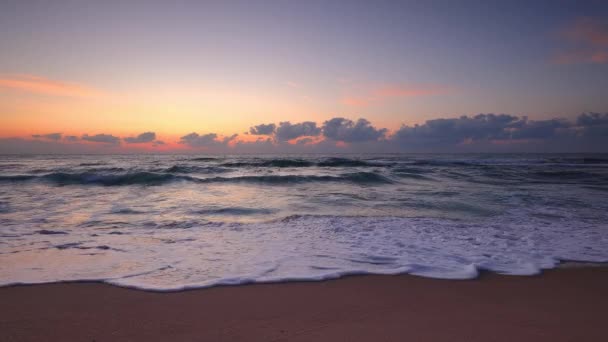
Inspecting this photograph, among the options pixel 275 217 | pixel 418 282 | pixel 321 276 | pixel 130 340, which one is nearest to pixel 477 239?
pixel 418 282

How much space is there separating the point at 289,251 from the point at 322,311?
1.81 meters

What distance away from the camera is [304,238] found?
5.23m

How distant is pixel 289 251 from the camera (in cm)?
450

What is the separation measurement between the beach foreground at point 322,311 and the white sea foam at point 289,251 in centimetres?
28

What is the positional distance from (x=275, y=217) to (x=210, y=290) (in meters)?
3.94

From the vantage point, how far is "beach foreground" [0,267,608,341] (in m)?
2.36

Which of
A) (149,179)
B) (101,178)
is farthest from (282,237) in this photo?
(101,178)

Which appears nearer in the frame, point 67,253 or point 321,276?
point 321,276

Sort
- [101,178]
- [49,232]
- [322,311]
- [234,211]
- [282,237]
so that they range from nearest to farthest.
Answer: [322,311]
[282,237]
[49,232]
[234,211]
[101,178]

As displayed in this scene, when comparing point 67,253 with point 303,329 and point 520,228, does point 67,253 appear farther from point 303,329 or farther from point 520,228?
point 520,228

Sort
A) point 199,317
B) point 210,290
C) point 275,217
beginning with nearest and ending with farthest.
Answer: point 199,317, point 210,290, point 275,217

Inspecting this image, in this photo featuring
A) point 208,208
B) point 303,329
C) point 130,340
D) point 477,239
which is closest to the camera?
point 130,340

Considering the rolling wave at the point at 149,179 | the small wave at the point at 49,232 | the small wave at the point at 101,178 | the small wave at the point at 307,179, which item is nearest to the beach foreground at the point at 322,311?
the small wave at the point at 49,232

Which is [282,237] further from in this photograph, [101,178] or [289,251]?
[101,178]
